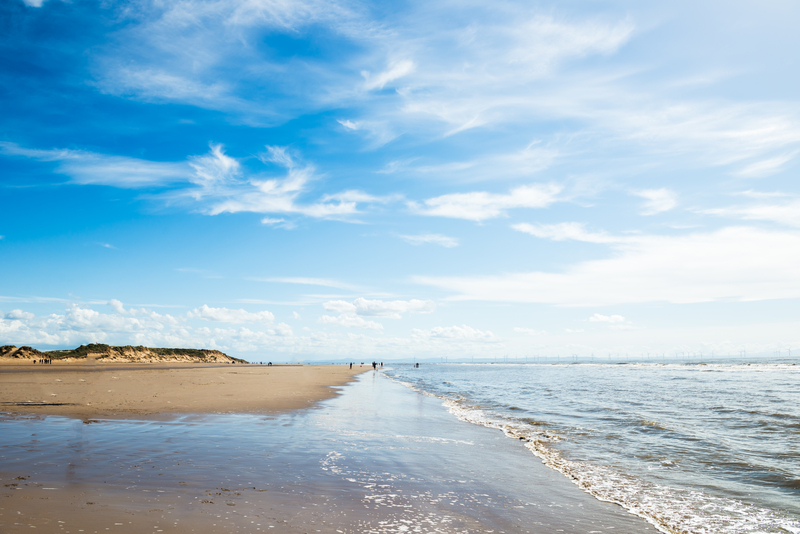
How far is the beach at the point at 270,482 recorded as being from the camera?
20.9 feet

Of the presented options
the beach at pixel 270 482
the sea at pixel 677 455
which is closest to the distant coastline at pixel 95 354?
the beach at pixel 270 482

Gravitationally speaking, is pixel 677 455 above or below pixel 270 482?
below

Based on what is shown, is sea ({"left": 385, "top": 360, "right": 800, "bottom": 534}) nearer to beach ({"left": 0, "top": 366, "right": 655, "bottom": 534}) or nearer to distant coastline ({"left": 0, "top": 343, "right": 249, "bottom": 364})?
beach ({"left": 0, "top": 366, "right": 655, "bottom": 534})

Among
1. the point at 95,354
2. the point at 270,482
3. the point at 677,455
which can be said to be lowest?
the point at 95,354

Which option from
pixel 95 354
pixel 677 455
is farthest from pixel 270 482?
pixel 95 354

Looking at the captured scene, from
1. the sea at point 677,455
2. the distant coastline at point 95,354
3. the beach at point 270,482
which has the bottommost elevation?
the distant coastline at point 95,354

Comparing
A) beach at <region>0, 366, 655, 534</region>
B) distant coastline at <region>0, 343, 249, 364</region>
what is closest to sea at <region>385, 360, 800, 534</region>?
beach at <region>0, 366, 655, 534</region>

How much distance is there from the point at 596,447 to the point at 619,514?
725 centimetres

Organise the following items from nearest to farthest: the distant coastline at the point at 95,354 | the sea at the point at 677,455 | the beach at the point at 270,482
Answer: the beach at the point at 270,482
the sea at the point at 677,455
the distant coastline at the point at 95,354

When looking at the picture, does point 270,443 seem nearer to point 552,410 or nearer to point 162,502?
point 162,502

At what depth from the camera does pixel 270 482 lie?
8.35 meters

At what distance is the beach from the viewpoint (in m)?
6.36

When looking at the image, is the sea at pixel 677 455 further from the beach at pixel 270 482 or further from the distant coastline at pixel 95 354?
the distant coastline at pixel 95 354

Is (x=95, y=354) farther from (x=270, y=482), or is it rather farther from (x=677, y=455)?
(x=677, y=455)
